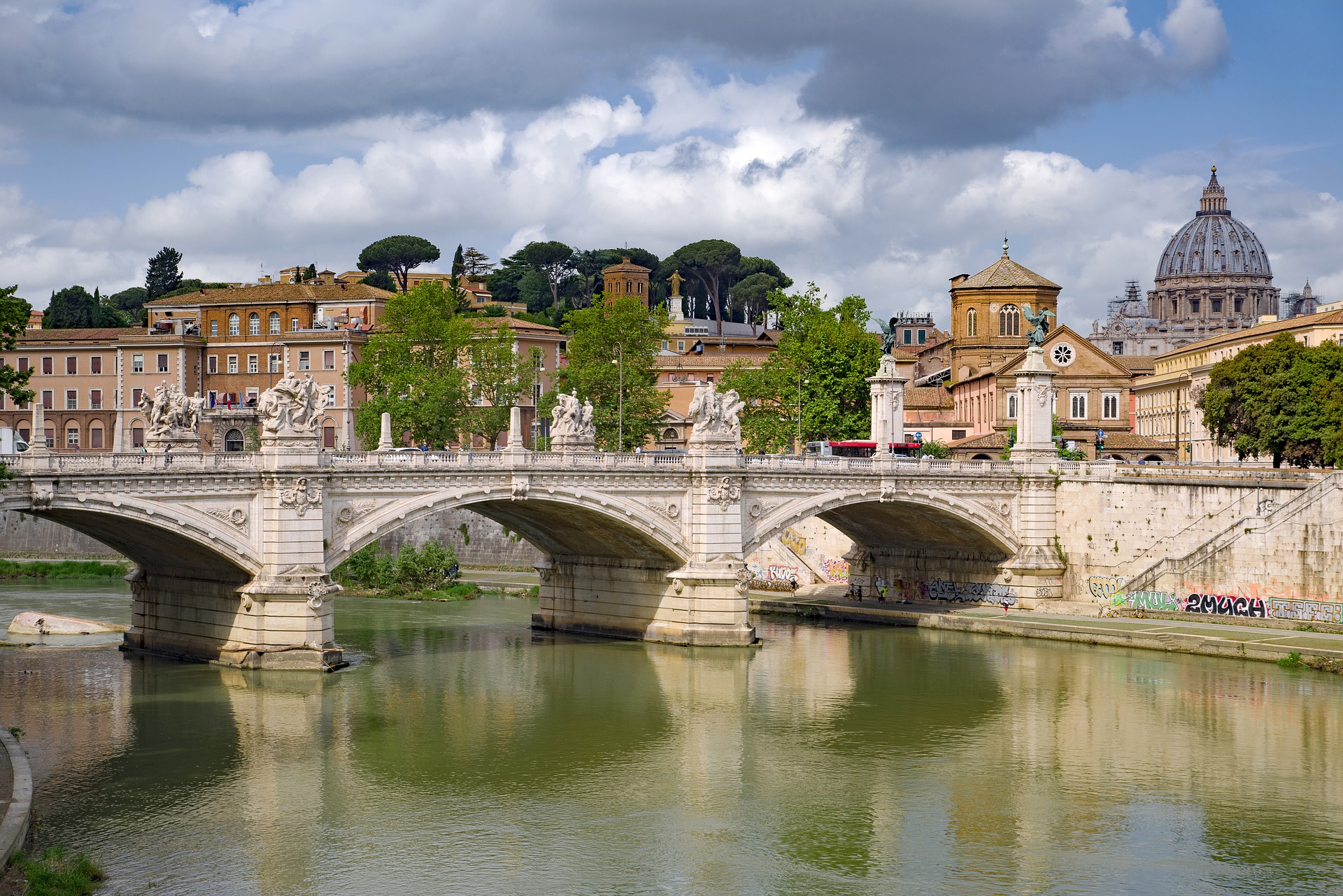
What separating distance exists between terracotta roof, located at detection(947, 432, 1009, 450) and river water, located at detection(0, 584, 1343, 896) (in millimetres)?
31721

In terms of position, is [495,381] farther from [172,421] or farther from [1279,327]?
[1279,327]

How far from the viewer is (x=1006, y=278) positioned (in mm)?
83812

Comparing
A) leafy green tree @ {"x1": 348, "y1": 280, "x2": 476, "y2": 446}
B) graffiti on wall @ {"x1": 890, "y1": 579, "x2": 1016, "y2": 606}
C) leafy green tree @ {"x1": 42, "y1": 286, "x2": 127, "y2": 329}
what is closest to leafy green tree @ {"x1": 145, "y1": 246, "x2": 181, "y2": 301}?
leafy green tree @ {"x1": 42, "y1": 286, "x2": 127, "y2": 329}

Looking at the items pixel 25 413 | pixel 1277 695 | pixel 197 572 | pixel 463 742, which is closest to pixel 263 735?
pixel 463 742

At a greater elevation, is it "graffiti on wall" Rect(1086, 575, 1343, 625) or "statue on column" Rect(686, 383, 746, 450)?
"statue on column" Rect(686, 383, 746, 450)

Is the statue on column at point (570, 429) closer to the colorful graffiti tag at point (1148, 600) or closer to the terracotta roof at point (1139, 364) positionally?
the colorful graffiti tag at point (1148, 600)

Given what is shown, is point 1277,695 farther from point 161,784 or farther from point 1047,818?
point 161,784

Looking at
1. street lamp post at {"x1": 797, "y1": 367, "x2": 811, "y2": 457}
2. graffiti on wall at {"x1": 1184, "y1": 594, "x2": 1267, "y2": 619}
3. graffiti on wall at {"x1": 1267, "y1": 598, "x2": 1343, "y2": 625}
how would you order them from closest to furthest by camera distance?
graffiti on wall at {"x1": 1267, "y1": 598, "x2": 1343, "y2": 625}
graffiti on wall at {"x1": 1184, "y1": 594, "x2": 1267, "y2": 619}
street lamp post at {"x1": 797, "y1": 367, "x2": 811, "y2": 457}

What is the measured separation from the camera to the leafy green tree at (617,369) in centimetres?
7025

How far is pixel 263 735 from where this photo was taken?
32.7m

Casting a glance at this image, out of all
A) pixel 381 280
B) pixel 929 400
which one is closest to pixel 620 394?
pixel 929 400

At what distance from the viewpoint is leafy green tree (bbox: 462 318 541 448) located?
225ft

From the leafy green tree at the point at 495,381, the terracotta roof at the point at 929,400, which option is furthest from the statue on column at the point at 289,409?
the terracotta roof at the point at 929,400

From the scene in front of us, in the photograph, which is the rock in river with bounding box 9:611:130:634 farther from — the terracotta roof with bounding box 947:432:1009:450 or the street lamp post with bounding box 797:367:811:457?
the terracotta roof with bounding box 947:432:1009:450
